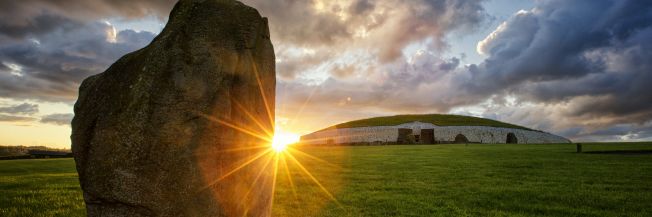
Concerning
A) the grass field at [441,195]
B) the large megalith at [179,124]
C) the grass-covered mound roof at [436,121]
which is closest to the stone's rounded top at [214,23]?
the large megalith at [179,124]

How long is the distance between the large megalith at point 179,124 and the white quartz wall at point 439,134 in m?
70.6

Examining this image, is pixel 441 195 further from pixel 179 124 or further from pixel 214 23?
pixel 179 124

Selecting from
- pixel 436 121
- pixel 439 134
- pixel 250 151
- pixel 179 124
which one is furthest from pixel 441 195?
pixel 436 121

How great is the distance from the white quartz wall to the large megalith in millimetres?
70576

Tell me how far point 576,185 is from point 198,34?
1264cm

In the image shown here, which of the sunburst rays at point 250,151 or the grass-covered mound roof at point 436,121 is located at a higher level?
the grass-covered mound roof at point 436,121

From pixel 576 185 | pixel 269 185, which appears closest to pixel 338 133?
pixel 576 185

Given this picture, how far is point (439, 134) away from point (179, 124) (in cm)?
7291

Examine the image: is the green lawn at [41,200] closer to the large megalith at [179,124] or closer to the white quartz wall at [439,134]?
the large megalith at [179,124]

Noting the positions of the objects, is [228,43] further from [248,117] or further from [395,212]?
[395,212]

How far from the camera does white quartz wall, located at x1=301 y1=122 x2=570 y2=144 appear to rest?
2911 inches

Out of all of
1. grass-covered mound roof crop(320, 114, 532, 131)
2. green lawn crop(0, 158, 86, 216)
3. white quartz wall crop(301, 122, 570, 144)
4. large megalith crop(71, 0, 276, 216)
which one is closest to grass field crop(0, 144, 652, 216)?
green lawn crop(0, 158, 86, 216)

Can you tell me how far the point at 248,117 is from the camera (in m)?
5.42

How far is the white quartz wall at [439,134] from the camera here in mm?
73931
